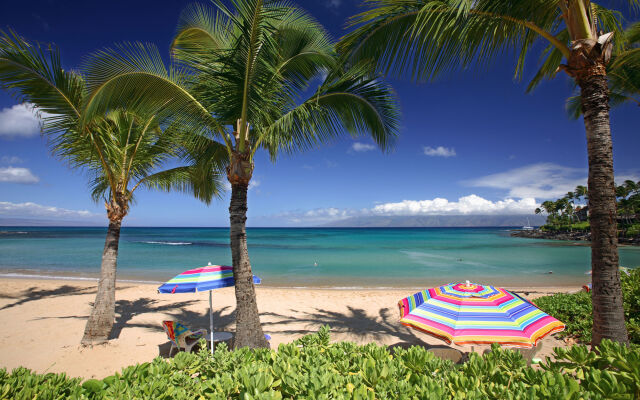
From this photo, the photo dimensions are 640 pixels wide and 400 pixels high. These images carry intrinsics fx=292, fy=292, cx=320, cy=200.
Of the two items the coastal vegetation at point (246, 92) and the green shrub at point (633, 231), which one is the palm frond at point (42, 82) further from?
the green shrub at point (633, 231)

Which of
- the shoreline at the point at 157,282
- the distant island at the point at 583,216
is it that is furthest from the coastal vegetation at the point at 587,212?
the shoreline at the point at 157,282

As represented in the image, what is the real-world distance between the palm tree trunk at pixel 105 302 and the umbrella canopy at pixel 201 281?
5.56ft

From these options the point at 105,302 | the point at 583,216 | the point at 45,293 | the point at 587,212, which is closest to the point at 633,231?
the point at 587,212

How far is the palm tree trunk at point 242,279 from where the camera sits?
497 cm

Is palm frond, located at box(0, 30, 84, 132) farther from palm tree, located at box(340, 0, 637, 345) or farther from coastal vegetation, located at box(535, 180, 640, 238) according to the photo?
coastal vegetation, located at box(535, 180, 640, 238)

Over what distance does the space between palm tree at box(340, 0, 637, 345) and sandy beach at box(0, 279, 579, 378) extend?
122 inches

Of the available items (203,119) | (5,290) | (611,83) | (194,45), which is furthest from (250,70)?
(5,290)

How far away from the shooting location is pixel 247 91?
4.74m

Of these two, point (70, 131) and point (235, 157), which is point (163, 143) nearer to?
point (70, 131)

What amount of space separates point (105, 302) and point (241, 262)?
374 centimetres

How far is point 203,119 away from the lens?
5.27 metres

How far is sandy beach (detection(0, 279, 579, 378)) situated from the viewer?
5805 mm

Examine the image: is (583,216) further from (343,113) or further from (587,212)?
(343,113)

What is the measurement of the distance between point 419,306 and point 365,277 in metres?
13.7
